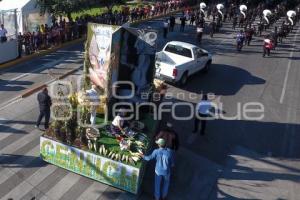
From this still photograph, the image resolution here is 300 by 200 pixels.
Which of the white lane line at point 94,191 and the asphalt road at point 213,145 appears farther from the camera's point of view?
the asphalt road at point 213,145

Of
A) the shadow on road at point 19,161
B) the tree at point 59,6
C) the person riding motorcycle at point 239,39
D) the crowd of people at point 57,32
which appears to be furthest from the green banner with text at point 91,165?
the person riding motorcycle at point 239,39

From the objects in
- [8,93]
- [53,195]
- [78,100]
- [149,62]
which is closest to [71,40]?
[8,93]

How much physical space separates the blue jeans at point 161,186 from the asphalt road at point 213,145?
0.43 meters

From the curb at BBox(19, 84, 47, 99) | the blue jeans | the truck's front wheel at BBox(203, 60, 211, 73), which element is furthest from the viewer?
the truck's front wheel at BBox(203, 60, 211, 73)

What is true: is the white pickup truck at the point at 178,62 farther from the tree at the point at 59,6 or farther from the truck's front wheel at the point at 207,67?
the tree at the point at 59,6

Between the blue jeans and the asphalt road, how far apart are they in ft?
1.39

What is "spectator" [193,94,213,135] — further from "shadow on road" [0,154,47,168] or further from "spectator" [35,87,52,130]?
"shadow on road" [0,154,47,168]

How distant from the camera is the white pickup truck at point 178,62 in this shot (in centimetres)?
1920

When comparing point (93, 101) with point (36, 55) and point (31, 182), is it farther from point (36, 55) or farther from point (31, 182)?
point (36, 55)

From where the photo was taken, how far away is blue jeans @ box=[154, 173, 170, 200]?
1082 centimetres

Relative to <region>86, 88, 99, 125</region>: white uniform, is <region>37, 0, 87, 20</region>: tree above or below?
above

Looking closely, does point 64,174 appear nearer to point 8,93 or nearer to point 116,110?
point 116,110

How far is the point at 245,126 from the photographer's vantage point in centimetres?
1628

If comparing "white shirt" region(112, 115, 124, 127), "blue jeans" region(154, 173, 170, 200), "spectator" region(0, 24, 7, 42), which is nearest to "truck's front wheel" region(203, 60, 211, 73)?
"spectator" region(0, 24, 7, 42)
